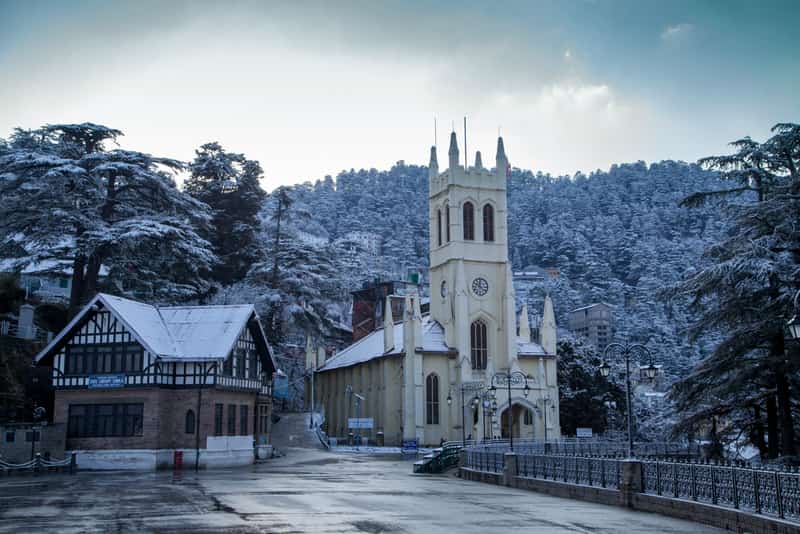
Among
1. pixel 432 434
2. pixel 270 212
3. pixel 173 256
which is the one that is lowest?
pixel 432 434

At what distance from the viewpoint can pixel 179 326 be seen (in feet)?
135

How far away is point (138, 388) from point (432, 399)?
97.6 feet

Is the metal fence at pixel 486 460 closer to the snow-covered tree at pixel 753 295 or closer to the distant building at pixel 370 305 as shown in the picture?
the snow-covered tree at pixel 753 295

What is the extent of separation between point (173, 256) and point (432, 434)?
2694 cm

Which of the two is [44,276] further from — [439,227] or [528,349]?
[528,349]

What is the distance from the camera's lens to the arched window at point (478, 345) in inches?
2571

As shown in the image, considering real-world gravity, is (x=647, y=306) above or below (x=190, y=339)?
above

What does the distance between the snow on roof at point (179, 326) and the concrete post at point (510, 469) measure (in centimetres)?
1512

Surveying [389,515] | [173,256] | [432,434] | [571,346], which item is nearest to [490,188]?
[571,346]

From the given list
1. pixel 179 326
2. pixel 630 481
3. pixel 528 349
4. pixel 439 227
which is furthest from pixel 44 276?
pixel 528 349

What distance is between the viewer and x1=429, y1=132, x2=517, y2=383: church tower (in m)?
65.1

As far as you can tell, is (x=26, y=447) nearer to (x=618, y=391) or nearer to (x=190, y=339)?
(x=190, y=339)

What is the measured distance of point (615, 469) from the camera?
75.4 feet

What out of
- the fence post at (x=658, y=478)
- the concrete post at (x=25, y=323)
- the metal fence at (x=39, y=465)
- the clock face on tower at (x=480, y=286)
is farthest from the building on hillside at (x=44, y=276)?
the fence post at (x=658, y=478)
